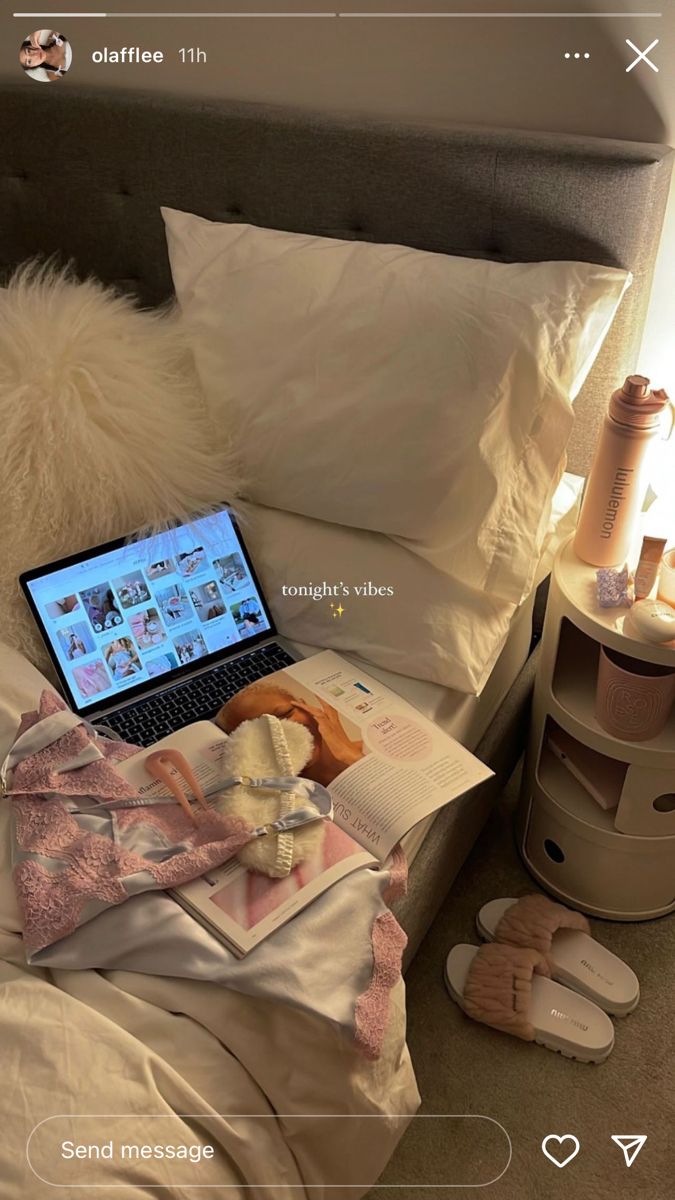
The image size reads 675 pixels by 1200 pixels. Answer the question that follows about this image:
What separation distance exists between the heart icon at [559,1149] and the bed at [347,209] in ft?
0.98

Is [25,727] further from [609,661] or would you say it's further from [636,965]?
[636,965]

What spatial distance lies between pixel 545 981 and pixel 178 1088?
0.69 meters

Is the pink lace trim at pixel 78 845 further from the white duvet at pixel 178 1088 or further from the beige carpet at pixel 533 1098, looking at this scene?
the beige carpet at pixel 533 1098

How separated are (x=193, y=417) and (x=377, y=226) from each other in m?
0.40

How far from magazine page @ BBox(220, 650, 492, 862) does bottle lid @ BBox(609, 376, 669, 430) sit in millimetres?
476

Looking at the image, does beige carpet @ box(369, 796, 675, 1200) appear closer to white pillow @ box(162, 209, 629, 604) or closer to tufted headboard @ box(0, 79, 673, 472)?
white pillow @ box(162, 209, 629, 604)

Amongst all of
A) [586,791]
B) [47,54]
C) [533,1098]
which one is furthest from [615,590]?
[47,54]

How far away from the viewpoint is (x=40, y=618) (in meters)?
1.24

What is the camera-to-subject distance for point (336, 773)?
1.13 metres

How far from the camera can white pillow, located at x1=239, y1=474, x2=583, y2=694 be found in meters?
1.27

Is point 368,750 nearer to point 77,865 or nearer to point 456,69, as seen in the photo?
point 77,865

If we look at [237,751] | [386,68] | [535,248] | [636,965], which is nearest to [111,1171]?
[237,751]
